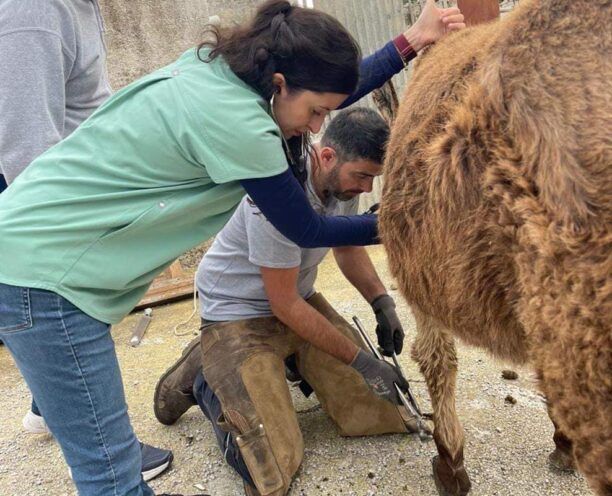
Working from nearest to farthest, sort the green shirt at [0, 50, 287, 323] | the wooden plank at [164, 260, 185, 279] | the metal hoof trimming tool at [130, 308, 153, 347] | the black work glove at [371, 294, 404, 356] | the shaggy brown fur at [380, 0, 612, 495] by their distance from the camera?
1. the shaggy brown fur at [380, 0, 612, 495]
2. the green shirt at [0, 50, 287, 323]
3. the black work glove at [371, 294, 404, 356]
4. the metal hoof trimming tool at [130, 308, 153, 347]
5. the wooden plank at [164, 260, 185, 279]

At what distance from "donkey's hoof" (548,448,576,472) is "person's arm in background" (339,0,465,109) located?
182 centimetres

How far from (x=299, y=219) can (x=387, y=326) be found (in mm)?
1352

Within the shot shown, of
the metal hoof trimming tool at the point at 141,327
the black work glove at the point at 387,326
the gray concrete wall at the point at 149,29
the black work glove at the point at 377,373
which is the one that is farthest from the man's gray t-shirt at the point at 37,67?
the gray concrete wall at the point at 149,29

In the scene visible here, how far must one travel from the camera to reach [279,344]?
2.82 m

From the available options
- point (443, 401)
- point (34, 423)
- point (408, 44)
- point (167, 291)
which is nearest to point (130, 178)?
point (408, 44)

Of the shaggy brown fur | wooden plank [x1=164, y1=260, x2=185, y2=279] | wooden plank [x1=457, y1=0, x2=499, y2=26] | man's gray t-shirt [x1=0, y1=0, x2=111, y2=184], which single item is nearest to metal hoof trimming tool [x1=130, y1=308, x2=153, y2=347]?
wooden plank [x1=164, y1=260, x2=185, y2=279]

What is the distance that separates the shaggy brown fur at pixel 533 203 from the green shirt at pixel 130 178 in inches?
21.6

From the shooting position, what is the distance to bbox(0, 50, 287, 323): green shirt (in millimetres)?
1627

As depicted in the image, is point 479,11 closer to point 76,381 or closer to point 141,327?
point 76,381

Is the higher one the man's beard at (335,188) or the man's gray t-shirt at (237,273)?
the man's beard at (335,188)

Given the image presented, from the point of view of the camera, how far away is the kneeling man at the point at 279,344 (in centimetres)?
247

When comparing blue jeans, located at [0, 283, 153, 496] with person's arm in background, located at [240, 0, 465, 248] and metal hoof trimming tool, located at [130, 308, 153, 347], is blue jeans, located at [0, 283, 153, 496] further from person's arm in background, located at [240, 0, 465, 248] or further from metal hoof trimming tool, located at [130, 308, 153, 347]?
metal hoof trimming tool, located at [130, 308, 153, 347]

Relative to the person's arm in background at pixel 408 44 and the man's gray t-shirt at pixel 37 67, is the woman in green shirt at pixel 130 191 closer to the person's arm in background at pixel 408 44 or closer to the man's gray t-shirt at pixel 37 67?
the man's gray t-shirt at pixel 37 67

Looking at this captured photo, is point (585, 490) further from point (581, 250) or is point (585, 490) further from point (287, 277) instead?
point (581, 250)
